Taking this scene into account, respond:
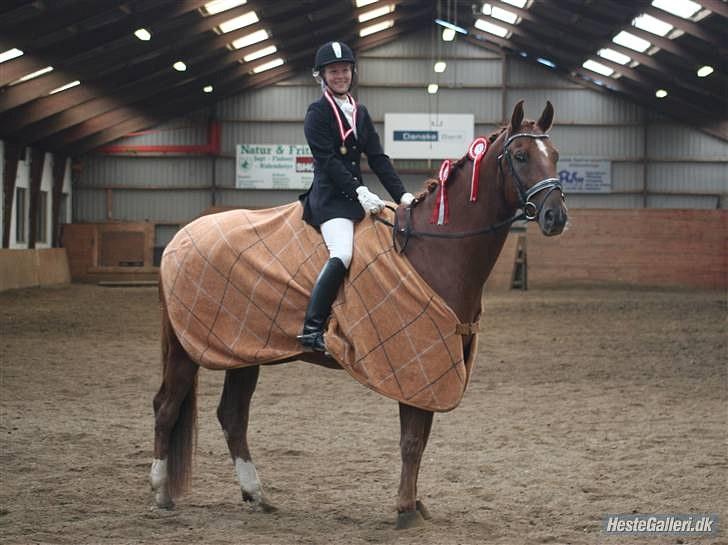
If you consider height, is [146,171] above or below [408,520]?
above

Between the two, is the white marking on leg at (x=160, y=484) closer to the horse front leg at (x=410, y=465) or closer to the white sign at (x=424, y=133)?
the horse front leg at (x=410, y=465)

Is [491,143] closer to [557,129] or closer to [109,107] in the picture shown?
[109,107]

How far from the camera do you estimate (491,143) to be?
14.4 feet

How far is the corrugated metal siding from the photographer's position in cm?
2662

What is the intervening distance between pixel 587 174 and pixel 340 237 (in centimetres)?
2305

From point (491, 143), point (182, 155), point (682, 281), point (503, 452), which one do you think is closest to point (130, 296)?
point (182, 155)

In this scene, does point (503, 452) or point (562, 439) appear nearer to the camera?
point (503, 452)

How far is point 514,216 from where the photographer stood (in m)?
4.32

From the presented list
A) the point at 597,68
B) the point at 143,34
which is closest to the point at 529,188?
the point at 143,34

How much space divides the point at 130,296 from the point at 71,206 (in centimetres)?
745

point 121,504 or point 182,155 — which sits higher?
point 182,155

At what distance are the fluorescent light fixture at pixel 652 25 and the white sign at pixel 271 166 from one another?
9.35 meters

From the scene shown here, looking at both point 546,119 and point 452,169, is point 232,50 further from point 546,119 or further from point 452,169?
point 546,119

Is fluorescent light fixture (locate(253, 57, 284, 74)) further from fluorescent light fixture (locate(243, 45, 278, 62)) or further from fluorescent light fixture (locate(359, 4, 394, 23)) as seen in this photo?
fluorescent light fixture (locate(359, 4, 394, 23))
